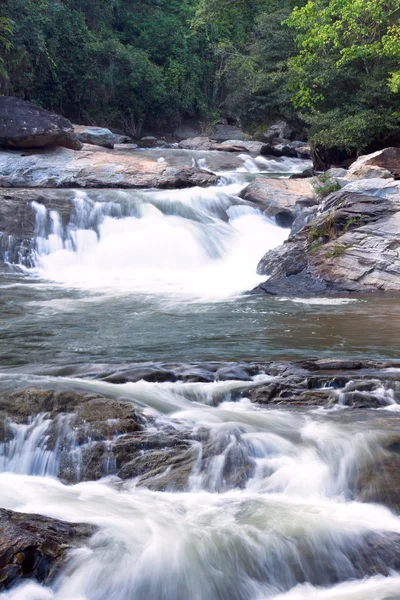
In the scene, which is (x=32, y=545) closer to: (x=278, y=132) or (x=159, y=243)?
(x=159, y=243)

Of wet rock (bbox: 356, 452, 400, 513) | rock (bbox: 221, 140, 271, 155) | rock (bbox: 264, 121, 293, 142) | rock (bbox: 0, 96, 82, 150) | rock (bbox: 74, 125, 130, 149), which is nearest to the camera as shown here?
wet rock (bbox: 356, 452, 400, 513)

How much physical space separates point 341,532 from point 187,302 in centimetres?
666

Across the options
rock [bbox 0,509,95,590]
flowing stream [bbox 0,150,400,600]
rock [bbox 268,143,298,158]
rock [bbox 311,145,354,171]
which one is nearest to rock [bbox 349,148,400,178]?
rock [bbox 311,145,354,171]

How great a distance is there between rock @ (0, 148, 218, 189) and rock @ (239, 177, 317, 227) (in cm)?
198

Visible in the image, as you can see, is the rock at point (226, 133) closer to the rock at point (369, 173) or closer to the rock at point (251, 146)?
the rock at point (251, 146)

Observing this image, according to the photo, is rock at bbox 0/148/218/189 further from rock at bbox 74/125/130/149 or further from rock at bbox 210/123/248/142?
rock at bbox 210/123/248/142

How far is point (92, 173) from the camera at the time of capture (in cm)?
1812

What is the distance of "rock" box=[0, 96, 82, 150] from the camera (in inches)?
760

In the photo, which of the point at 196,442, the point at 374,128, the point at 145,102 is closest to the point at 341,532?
the point at 196,442

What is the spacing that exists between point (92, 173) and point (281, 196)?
5.23 meters

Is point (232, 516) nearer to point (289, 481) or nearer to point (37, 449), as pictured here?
point (289, 481)

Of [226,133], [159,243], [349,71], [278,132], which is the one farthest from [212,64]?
[159,243]

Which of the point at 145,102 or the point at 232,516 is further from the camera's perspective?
the point at 145,102

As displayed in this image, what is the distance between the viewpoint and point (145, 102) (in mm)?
35281
